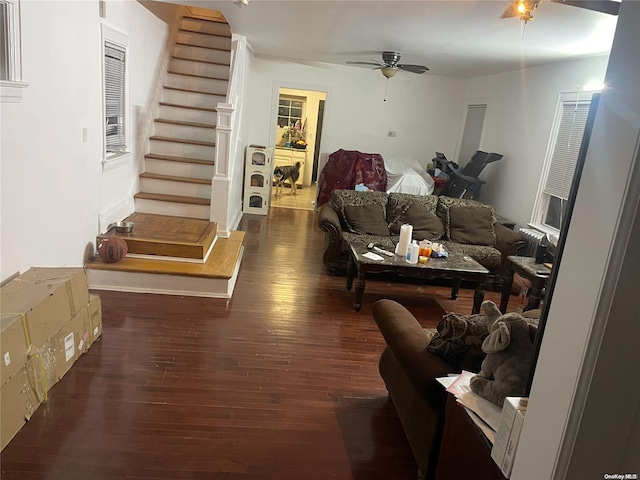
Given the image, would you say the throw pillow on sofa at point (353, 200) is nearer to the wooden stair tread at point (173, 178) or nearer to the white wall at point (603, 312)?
the wooden stair tread at point (173, 178)

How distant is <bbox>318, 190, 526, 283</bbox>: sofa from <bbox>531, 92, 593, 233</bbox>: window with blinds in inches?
22.6

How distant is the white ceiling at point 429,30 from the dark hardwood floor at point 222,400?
8.09ft

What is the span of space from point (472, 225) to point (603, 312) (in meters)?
4.44

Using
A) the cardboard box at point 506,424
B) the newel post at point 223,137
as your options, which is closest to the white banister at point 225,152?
the newel post at point 223,137

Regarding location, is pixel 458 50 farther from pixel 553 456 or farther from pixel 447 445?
pixel 553 456

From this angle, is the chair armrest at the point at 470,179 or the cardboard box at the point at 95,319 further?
the chair armrest at the point at 470,179

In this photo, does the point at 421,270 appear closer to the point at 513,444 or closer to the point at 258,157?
the point at 513,444

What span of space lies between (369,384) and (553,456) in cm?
203

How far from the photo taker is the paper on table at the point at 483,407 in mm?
1341

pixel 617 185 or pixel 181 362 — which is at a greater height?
pixel 617 185

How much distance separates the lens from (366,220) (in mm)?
4934

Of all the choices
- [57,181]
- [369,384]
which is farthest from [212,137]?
[369,384]

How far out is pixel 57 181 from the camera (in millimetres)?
3131

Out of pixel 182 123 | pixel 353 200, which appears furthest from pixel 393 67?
pixel 182 123
